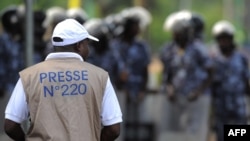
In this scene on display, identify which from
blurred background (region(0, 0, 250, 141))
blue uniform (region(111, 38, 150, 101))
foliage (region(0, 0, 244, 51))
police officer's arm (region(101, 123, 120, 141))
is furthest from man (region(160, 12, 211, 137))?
police officer's arm (region(101, 123, 120, 141))

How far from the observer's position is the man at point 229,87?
1487cm

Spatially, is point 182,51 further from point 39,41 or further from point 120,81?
point 39,41

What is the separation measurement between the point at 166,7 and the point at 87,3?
495 centimetres

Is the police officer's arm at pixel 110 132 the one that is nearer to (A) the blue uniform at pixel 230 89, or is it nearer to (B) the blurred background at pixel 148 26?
(B) the blurred background at pixel 148 26

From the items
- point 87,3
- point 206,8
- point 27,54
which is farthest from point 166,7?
point 27,54

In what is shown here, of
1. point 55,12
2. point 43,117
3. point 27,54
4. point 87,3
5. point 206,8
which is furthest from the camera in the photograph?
point 206,8

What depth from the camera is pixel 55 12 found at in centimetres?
1555

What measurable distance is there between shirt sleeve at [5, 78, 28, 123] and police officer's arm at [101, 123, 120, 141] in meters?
0.54

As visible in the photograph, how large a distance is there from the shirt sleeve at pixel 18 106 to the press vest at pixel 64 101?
0.13 feet

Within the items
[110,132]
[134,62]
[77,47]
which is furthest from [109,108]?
[134,62]

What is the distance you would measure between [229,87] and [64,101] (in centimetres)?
744

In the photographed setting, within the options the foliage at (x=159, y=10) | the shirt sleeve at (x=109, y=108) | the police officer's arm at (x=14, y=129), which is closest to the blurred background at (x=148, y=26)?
the foliage at (x=159, y=10)

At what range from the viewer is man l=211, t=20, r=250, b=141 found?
14.9 meters

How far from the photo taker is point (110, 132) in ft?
25.7
